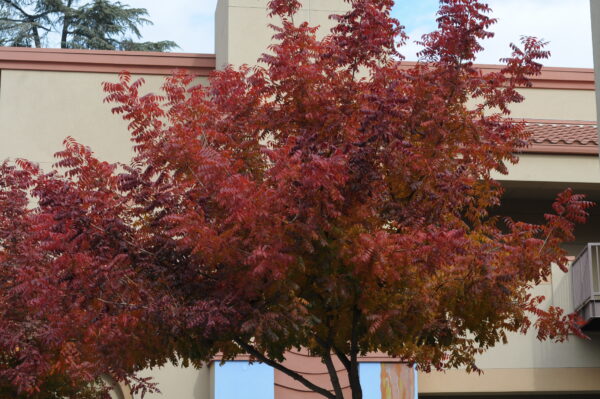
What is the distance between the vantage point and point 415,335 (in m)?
11.9

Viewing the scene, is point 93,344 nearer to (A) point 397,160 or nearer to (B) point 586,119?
(A) point 397,160

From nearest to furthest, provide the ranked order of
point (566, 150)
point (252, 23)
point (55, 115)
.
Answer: point (566, 150) → point (252, 23) → point (55, 115)

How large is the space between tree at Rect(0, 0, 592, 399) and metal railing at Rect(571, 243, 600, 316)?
833cm

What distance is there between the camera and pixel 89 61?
2412 centimetres

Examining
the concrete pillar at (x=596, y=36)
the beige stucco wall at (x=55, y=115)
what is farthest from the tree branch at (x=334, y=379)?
the beige stucco wall at (x=55, y=115)

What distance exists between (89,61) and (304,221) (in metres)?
14.5

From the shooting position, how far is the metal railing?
20844mm

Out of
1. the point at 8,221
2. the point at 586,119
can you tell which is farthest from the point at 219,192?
the point at 586,119

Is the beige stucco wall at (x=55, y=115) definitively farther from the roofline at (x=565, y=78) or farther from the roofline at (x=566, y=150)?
the roofline at (x=565, y=78)

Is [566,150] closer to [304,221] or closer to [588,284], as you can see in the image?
[588,284]

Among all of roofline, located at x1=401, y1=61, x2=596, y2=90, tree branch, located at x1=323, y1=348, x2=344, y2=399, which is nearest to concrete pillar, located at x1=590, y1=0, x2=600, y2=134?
tree branch, located at x1=323, y1=348, x2=344, y2=399

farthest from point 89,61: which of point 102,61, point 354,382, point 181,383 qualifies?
point 354,382

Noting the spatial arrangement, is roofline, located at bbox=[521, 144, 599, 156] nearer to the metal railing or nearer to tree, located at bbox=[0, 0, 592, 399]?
the metal railing

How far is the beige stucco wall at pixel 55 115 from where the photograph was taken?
23.6 meters
